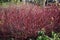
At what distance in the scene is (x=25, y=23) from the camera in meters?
7.25

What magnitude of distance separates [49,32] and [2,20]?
139 cm

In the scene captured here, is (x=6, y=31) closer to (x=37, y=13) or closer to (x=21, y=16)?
(x=21, y=16)

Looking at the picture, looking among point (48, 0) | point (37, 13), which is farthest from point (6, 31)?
point (48, 0)

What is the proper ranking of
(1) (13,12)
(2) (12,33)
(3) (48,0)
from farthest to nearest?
(3) (48,0) < (1) (13,12) < (2) (12,33)

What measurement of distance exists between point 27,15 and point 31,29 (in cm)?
49

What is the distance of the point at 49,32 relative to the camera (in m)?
7.84

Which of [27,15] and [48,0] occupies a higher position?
[27,15]

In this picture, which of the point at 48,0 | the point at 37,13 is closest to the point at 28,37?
the point at 37,13

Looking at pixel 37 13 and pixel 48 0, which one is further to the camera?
pixel 48 0

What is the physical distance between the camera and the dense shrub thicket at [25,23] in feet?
23.7

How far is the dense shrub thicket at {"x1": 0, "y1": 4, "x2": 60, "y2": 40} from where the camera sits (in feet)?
23.7

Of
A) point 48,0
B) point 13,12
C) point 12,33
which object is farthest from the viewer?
point 48,0

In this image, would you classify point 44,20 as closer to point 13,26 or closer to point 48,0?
point 13,26

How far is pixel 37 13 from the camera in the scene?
7867mm
